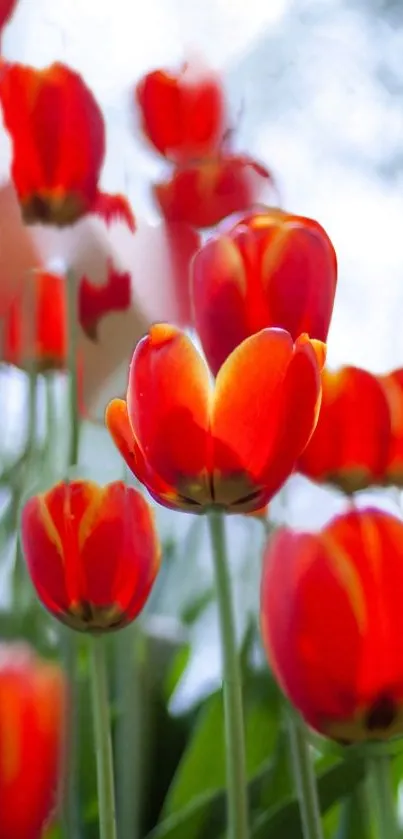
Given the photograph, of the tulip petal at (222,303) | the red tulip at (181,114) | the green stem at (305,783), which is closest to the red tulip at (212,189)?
the red tulip at (181,114)

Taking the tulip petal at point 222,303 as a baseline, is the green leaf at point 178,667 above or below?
below

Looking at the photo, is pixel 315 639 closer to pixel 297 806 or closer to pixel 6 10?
pixel 297 806

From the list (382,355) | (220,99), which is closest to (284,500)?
(382,355)

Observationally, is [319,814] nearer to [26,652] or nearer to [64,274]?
[26,652]

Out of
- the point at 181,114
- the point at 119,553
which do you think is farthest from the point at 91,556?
the point at 181,114

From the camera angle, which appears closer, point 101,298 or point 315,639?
point 315,639

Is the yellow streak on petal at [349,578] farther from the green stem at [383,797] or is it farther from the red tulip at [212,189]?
the red tulip at [212,189]
